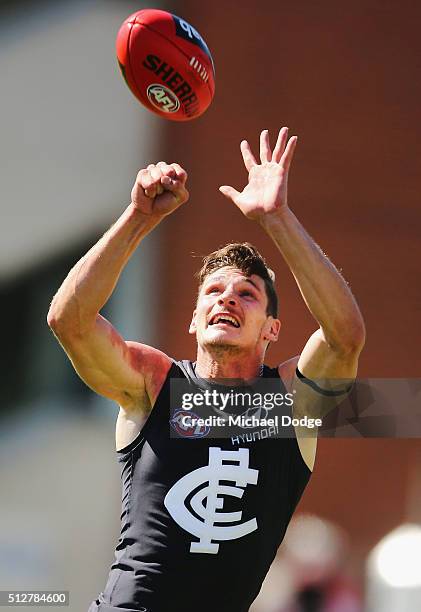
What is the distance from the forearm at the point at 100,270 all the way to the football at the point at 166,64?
59 cm

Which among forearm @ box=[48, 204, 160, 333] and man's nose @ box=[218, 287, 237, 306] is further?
man's nose @ box=[218, 287, 237, 306]

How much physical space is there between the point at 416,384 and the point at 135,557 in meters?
3.96

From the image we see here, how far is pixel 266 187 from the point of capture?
9.75 ft

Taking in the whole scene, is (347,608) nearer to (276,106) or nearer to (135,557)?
(135,557)

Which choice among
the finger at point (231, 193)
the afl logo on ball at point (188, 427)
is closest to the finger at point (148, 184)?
the finger at point (231, 193)

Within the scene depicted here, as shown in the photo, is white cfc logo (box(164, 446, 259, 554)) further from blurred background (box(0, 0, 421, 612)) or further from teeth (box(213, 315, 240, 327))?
blurred background (box(0, 0, 421, 612))

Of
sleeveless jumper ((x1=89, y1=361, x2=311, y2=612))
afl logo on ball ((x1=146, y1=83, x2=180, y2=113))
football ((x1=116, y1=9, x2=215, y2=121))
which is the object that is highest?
football ((x1=116, y1=9, x2=215, y2=121))

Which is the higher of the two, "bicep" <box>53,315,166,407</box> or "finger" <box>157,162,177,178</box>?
"finger" <box>157,162,177,178</box>

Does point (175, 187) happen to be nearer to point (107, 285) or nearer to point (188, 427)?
point (107, 285)

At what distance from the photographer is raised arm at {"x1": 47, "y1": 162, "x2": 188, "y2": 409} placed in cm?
295

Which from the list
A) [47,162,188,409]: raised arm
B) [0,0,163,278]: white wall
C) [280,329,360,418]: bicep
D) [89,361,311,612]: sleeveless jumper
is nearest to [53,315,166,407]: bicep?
[47,162,188,409]: raised arm

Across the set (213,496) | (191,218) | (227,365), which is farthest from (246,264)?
(191,218)

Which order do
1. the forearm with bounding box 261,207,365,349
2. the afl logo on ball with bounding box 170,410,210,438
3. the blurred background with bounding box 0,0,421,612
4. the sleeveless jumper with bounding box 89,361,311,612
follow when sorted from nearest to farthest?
the forearm with bounding box 261,207,365,349, the sleeveless jumper with bounding box 89,361,311,612, the afl logo on ball with bounding box 170,410,210,438, the blurred background with bounding box 0,0,421,612

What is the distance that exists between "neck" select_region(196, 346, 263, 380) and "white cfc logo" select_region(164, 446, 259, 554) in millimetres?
313
